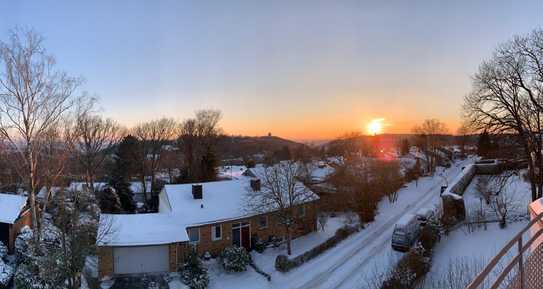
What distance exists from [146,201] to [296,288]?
26535mm

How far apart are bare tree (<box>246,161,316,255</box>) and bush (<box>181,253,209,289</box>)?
5255 mm

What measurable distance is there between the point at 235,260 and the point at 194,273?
2.18 meters

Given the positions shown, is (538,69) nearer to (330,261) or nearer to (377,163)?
(330,261)

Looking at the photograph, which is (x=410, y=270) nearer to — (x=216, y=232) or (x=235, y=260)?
(x=235, y=260)

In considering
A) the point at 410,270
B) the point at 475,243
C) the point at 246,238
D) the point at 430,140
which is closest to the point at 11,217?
the point at 246,238

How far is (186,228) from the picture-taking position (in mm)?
20938

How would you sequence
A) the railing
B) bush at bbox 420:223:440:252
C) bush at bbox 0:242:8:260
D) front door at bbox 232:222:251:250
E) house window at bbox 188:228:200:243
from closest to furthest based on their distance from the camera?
the railing, bush at bbox 420:223:440:252, bush at bbox 0:242:8:260, house window at bbox 188:228:200:243, front door at bbox 232:222:251:250

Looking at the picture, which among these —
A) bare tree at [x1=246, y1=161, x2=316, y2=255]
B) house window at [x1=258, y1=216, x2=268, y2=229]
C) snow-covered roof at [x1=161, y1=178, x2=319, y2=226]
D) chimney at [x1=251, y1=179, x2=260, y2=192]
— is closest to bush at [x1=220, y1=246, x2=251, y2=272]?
snow-covered roof at [x1=161, y1=178, x2=319, y2=226]

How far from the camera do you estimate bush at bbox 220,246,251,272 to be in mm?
19125

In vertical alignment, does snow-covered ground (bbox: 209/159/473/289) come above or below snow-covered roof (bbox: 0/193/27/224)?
below

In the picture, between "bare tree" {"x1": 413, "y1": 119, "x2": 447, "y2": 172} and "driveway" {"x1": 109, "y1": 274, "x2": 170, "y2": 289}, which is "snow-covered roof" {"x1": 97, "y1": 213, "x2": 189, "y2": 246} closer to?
"driveway" {"x1": 109, "y1": 274, "x2": 170, "y2": 289}

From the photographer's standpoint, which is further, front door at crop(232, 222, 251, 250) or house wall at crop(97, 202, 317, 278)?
front door at crop(232, 222, 251, 250)

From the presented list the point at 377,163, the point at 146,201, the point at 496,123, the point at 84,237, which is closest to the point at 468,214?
the point at 496,123

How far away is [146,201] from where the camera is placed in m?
39.2
